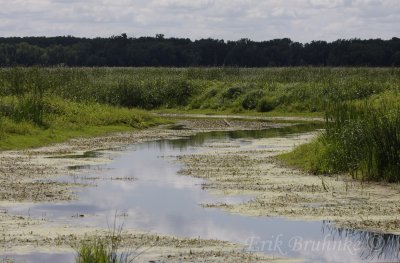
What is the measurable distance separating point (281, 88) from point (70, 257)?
45724mm

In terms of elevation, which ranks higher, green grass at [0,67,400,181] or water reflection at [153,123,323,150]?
green grass at [0,67,400,181]

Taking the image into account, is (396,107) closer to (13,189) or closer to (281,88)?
(13,189)

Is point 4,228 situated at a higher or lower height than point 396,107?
lower

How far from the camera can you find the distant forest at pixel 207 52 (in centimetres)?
11731

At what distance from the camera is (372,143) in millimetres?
22188

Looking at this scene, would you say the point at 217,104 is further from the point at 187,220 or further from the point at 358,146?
the point at 187,220

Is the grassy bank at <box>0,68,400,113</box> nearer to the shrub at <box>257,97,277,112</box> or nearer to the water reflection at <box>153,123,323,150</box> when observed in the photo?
the shrub at <box>257,97,277,112</box>

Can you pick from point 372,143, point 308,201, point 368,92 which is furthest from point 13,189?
point 368,92

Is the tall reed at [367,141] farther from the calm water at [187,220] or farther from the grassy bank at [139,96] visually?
the grassy bank at [139,96]

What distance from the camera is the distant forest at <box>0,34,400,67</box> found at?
385ft

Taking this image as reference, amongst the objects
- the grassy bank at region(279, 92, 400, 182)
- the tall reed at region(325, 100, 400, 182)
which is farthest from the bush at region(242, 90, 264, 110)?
the tall reed at region(325, 100, 400, 182)

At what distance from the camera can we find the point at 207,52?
135 m

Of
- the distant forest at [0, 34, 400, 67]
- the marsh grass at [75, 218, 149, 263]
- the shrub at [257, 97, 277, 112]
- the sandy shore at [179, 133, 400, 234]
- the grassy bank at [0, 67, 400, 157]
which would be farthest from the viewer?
the distant forest at [0, 34, 400, 67]

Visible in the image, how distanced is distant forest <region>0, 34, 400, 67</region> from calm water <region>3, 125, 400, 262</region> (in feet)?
307
